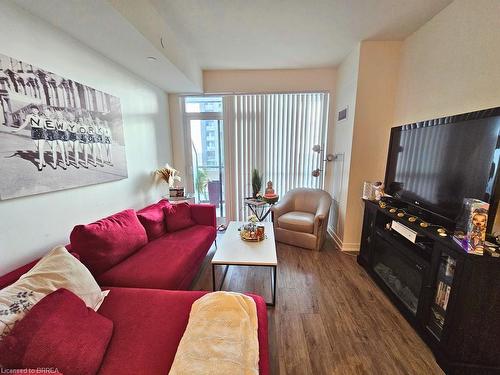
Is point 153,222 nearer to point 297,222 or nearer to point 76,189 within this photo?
point 76,189

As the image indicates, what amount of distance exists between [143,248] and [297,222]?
191 centimetres

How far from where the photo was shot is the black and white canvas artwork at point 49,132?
4.21 ft

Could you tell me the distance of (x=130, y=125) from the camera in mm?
2473

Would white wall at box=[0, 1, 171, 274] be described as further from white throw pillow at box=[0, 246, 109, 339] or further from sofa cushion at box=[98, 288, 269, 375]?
sofa cushion at box=[98, 288, 269, 375]

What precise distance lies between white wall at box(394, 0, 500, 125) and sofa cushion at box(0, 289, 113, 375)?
278cm

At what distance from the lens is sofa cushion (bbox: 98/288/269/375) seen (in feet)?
3.18

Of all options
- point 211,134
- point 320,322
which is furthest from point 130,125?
point 320,322

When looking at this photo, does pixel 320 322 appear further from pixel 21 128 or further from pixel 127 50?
pixel 127 50

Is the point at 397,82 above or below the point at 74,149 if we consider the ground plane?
above

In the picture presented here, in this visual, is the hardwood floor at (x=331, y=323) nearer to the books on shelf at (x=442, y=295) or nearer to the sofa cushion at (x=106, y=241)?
the books on shelf at (x=442, y=295)

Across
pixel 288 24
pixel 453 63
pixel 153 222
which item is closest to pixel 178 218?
pixel 153 222

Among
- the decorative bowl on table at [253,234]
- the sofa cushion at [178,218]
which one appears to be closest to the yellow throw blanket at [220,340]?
the decorative bowl on table at [253,234]

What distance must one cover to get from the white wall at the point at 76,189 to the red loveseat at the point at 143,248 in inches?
9.1

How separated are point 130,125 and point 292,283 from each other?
8.51 feet
